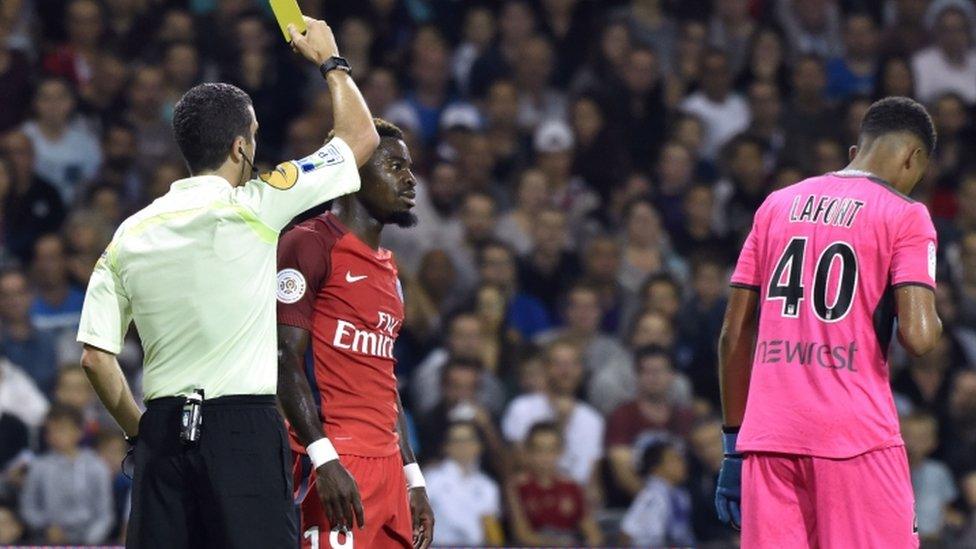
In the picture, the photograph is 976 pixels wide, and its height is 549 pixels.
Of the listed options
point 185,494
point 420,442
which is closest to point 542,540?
point 420,442

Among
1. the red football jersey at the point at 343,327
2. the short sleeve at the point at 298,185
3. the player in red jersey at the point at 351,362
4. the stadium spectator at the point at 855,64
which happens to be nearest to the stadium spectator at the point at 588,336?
the stadium spectator at the point at 855,64

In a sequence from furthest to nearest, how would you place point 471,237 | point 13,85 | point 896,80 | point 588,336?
point 896,80 < point 13,85 < point 471,237 < point 588,336

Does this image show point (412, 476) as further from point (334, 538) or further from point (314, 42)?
point (314, 42)

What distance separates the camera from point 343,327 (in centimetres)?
592

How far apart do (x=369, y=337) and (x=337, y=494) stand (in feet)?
2.12

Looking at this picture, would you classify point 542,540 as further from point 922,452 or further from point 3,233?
point 3,233

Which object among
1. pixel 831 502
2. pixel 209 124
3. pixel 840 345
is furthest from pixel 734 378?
pixel 209 124

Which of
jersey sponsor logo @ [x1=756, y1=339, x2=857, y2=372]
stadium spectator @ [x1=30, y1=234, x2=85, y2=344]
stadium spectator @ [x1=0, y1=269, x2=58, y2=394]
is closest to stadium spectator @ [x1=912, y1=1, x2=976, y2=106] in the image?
stadium spectator @ [x1=30, y1=234, x2=85, y2=344]

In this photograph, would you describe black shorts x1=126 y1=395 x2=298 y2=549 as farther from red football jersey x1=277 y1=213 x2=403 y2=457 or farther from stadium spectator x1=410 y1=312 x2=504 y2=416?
stadium spectator x1=410 y1=312 x2=504 y2=416

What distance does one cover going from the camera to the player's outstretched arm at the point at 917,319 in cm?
548

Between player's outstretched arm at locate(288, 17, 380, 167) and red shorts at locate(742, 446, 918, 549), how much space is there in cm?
166

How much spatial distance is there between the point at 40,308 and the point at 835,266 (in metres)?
6.72

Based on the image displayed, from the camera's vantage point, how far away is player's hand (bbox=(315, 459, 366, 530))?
5551mm

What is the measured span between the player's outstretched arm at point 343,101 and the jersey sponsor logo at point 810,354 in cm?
148
